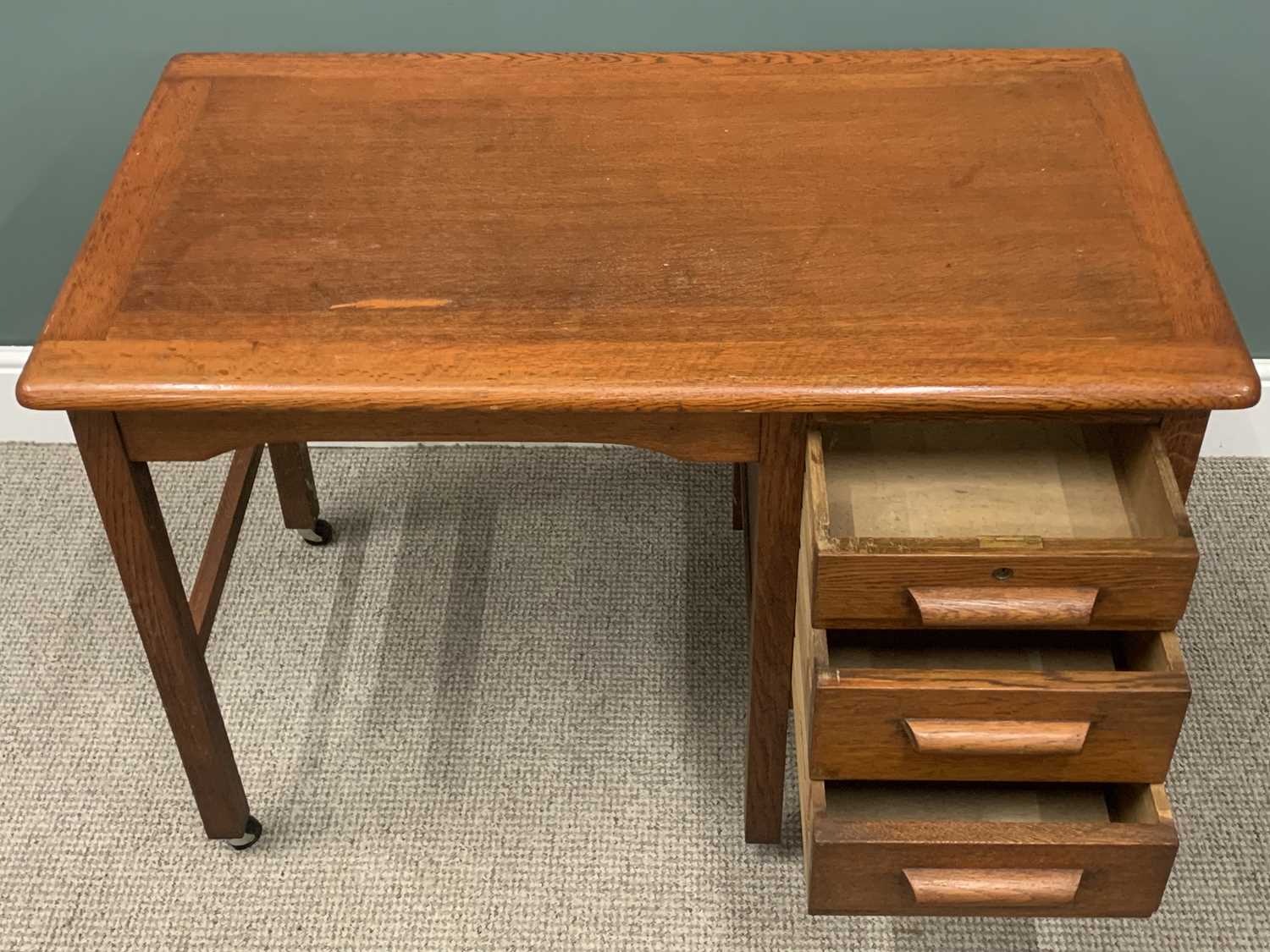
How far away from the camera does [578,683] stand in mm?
1586

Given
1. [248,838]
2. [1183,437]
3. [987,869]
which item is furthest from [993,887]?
[248,838]

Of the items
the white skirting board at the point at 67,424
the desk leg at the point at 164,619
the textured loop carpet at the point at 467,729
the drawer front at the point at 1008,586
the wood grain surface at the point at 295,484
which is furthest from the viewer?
the white skirting board at the point at 67,424

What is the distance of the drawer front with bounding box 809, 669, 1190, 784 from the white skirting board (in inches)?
33.3

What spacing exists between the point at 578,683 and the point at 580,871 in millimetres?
231

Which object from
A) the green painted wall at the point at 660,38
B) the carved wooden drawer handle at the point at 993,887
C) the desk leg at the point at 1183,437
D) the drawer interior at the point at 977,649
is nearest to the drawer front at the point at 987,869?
the carved wooden drawer handle at the point at 993,887

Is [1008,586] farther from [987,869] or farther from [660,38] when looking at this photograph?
[660,38]

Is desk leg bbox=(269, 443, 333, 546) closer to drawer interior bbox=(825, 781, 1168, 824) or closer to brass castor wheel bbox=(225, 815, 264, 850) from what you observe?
brass castor wheel bbox=(225, 815, 264, 850)

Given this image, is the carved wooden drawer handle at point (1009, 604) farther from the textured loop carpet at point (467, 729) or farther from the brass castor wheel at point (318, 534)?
the brass castor wheel at point (318, 534)

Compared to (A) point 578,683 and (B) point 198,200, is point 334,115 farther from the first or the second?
(A) point 578,683

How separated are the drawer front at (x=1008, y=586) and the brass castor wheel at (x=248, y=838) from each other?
0.70m

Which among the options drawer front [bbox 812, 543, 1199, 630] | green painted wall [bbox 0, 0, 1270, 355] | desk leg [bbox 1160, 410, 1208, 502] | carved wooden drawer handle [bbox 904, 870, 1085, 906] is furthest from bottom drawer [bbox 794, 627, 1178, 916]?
green painted wall [bbox 0, 0, 1270, 355]

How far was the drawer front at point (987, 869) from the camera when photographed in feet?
3.43

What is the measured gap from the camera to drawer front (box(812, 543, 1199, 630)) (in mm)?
991

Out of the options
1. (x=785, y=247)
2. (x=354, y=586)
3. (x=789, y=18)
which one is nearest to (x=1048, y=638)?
(x=785, y=247)
